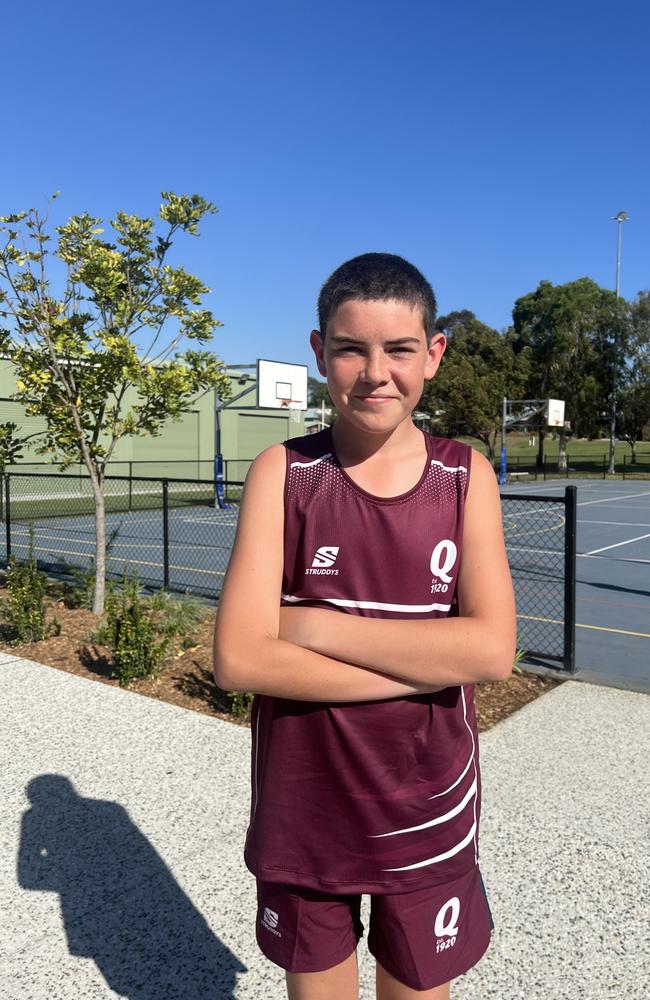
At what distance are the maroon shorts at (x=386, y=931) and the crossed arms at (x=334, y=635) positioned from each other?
1.39 feet

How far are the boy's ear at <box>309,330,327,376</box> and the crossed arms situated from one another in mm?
209

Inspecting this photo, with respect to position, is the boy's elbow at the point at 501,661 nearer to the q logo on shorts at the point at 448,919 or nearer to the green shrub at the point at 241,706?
the q logo on shorts at the point at 448,919

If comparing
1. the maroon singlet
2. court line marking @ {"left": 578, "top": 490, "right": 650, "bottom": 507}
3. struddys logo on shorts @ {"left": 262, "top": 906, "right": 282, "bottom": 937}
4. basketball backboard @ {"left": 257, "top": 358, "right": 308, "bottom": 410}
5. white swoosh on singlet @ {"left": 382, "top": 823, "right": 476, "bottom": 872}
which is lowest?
court line marking @ {"left": 578, "top": 490, "right": 650, "bottom": 507}

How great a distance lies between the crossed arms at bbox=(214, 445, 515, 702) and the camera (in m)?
1.44

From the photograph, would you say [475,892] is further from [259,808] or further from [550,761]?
[550,761]

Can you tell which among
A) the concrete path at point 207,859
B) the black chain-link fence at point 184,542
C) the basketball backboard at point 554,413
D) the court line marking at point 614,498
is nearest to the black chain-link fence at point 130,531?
the black chain-link fence at point 184,542

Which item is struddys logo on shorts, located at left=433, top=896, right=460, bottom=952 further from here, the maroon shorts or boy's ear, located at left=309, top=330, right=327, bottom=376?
boy's ear, located at left=309, top=330, right=327, bottom=376

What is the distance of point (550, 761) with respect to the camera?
14.4 feet

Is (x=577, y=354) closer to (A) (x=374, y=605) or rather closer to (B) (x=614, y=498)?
(B) (x=614, y=498)

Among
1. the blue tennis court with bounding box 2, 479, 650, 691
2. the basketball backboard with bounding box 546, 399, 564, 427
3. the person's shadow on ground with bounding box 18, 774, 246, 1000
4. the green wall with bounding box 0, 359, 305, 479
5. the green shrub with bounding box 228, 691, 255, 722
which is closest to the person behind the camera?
the person's shadow on ground with bounding box 18, 774, 246, 1000

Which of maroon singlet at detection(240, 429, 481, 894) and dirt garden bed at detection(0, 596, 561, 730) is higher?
maroon singlet at detection(240, 429, 481, 894)

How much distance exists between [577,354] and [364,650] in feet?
150

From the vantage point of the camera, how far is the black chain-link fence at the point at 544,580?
624cm

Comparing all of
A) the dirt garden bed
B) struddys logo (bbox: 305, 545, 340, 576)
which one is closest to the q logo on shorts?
struddys logo (bbox: 305, 545, 340, 576)
